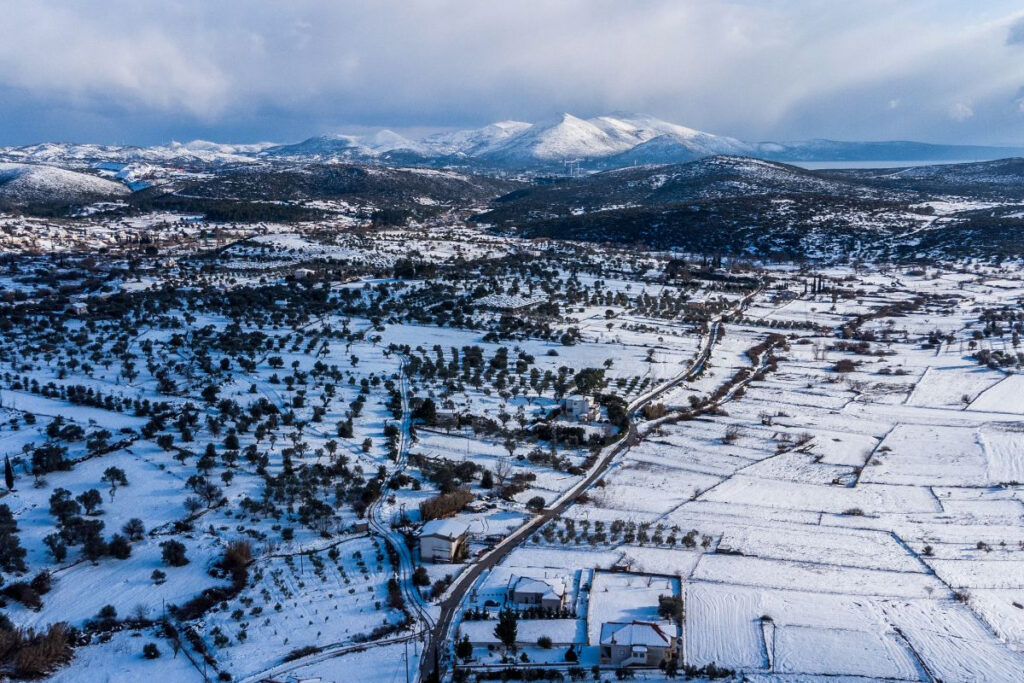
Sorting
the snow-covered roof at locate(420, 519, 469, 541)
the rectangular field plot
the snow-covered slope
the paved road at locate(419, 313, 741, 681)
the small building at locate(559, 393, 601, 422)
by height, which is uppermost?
the snow-covered slope

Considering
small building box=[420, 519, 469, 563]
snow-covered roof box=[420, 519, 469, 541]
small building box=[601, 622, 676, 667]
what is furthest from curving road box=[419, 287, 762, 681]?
small building box=[601, 622, 676, 667]

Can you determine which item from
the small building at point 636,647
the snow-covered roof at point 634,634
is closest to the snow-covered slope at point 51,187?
the snow-covered roof at point 634,634

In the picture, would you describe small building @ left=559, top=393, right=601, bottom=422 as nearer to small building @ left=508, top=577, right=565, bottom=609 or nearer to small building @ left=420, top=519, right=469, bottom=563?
small building @ left=420, top=519, right=469, bottom=563

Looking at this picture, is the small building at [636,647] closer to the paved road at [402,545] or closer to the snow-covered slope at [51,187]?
the paved road at [402,545]

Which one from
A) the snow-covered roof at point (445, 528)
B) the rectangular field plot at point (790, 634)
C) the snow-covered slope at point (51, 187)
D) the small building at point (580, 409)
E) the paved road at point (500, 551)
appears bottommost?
the rectangular field plot at point (790, 634)

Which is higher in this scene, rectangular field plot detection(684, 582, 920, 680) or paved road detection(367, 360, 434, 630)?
paved road detection(367, 360, 434, 630)

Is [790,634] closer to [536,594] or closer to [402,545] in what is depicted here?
[536,594]
